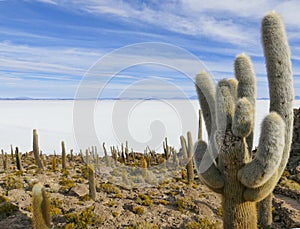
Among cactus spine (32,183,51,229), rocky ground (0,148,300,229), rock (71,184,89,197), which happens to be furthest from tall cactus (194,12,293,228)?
rock (71,184,89,197)

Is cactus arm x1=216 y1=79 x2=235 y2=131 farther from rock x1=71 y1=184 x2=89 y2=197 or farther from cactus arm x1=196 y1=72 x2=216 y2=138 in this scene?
rock x1=71 y1=184 x2=89 y2=197

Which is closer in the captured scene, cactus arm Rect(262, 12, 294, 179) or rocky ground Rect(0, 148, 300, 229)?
cactus arm Rect(262, 12, 294, 179)

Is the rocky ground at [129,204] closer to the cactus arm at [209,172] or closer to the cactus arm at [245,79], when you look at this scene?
the cactus arm at [209,172]

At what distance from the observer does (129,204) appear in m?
10.3

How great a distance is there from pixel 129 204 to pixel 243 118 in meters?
6.89

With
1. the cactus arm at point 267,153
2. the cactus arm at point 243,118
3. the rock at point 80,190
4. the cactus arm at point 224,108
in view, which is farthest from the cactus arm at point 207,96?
the rock at point 80,190

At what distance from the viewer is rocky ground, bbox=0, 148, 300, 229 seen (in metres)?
8.93

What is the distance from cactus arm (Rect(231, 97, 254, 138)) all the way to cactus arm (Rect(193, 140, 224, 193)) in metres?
0.83

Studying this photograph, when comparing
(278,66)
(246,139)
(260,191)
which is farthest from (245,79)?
(260,191)

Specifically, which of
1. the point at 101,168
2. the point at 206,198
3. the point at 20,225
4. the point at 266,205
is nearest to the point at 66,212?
the point at 20,225

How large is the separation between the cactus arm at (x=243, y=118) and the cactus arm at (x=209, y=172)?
83cm

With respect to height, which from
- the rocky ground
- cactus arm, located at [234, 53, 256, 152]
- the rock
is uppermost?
cactus arm, located at [234, 53, 256, 152]

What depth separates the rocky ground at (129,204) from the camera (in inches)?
352

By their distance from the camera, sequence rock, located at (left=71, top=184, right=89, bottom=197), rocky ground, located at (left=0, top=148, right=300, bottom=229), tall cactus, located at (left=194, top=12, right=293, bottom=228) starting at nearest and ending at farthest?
tall cactus, located at (left=194, top=12, right=293, bottom=228) → rocky ground, located at (left=0, top=148, right=300, bottom=229) → rock, located at (left=71, top=184, right=89, bottom=197)
